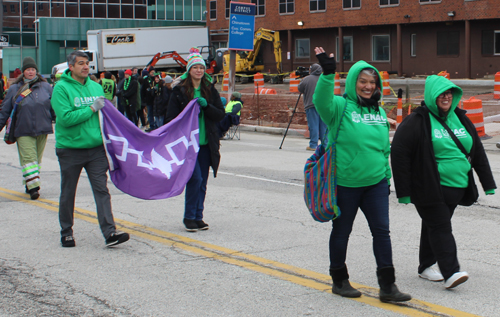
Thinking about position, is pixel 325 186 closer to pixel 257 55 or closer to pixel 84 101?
pixel 84 101

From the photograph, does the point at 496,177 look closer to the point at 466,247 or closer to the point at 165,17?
the point at 466,247

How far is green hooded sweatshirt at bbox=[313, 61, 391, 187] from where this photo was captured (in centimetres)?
455

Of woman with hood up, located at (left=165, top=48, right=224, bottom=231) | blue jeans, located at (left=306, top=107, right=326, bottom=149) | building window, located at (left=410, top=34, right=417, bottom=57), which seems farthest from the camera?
building window, located at (left=410, top=34, right=417, bottom=57)

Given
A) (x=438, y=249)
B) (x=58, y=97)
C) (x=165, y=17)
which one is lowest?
(x=438, y=249)

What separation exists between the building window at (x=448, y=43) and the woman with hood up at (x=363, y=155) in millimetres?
37152

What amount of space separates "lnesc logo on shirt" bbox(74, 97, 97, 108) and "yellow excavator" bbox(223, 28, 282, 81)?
121ft

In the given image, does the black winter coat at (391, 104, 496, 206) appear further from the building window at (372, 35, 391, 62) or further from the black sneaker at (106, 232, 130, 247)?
the building window at (372, 35, 391, 62)

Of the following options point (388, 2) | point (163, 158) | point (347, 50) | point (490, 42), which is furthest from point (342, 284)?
point (347, 50)

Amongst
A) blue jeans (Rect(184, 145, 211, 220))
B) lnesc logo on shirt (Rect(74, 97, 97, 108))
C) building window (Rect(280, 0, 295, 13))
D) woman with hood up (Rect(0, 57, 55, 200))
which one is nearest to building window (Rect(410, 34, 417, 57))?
building window (Rect(280, 0, 295, 13))

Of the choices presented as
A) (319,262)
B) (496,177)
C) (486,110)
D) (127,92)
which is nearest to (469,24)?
(486,110)

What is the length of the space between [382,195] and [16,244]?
387 centimetres

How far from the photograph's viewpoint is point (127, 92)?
18969 mm

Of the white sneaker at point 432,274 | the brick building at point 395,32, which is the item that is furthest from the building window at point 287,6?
the white sneaker at point 432,274

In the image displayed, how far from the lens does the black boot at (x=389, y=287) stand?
4.65m
